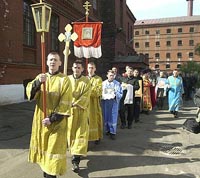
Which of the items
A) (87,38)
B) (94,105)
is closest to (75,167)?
(94,105)

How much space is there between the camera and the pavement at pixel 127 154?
5.98 m

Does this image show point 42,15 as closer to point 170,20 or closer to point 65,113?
point 65,113

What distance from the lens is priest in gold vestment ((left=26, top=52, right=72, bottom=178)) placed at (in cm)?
481

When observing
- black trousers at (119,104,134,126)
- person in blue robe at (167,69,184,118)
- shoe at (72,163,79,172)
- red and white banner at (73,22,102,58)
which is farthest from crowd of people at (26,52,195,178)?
person in blue robe at (167,69,184,118)

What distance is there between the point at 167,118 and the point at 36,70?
6.91 meters

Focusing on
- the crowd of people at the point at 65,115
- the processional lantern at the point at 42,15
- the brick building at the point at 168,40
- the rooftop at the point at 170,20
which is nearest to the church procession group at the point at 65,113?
the crowd of people at the point at 65,115

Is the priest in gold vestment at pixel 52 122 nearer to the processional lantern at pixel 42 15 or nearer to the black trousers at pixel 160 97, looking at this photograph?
the processional lantern at pixel 42 15

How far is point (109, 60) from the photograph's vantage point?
30906 millimetres

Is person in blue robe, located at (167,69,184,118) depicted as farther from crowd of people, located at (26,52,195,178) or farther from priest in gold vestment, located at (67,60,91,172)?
priest in gold vestment, located at (67,60,91,172)

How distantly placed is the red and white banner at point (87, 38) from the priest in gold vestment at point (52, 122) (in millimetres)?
5669

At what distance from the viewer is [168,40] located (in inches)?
3248

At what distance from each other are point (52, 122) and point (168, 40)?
80.4 metres

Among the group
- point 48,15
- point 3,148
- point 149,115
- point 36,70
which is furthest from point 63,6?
point 48,15

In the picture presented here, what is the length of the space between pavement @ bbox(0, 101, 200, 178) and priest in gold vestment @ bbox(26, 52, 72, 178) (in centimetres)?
96
